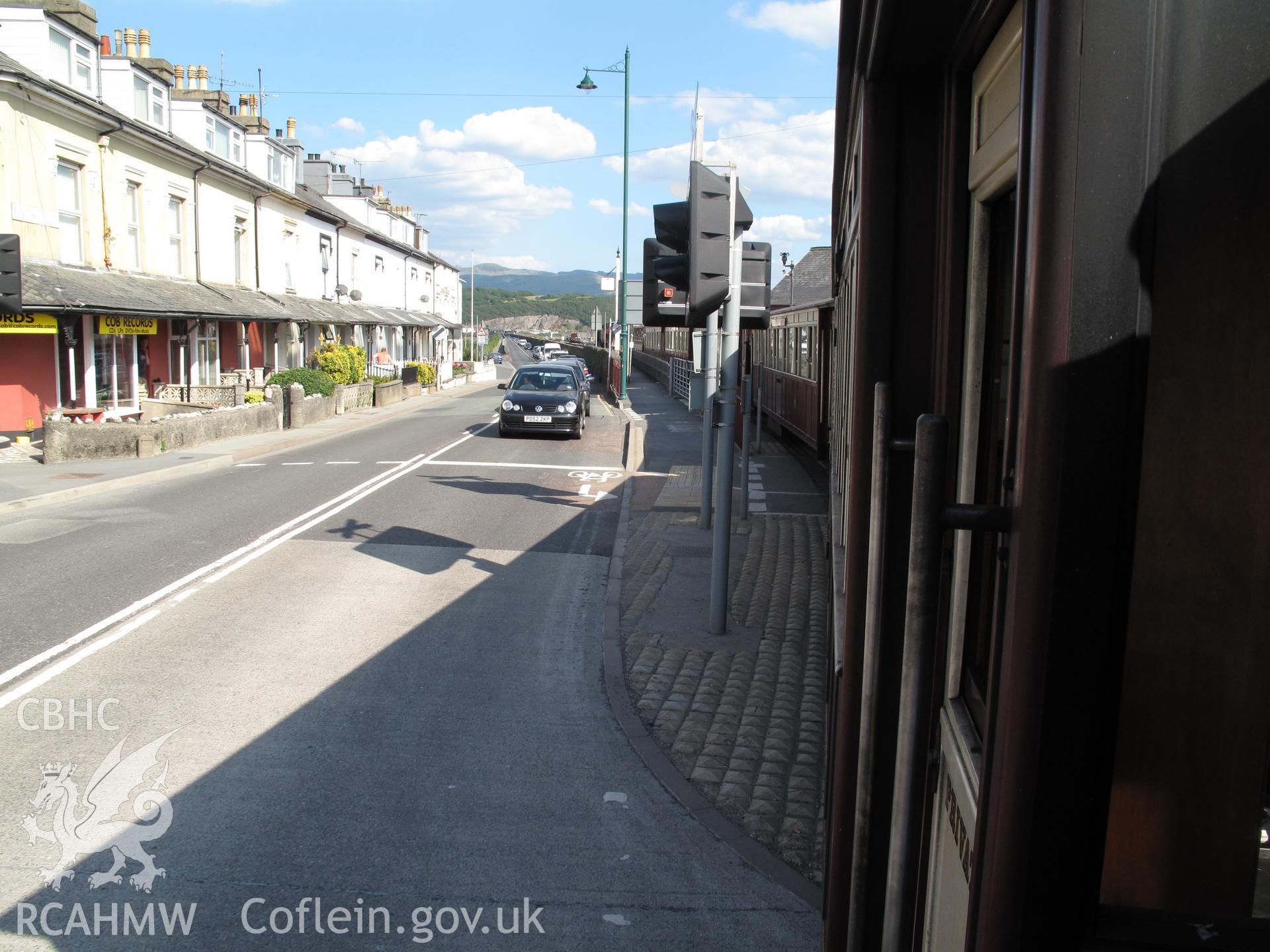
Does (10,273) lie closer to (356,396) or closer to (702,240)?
(702,240)

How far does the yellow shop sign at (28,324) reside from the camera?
18.0m

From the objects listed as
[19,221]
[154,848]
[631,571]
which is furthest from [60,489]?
[154,848]

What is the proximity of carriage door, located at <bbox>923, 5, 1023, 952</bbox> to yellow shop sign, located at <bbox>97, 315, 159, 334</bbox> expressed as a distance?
22192 millimetres

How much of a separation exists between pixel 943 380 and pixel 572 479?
1518 centimetres

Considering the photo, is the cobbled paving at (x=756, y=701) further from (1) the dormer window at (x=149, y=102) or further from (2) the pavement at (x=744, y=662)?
(1) the dormer window at (x=149, y=102)

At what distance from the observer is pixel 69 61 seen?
69.6ft

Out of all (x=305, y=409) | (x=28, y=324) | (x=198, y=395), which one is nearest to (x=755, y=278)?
(x=28, y=324)

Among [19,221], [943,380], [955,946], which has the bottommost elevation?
[955,946]

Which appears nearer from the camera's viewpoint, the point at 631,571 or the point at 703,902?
the point at 703,902

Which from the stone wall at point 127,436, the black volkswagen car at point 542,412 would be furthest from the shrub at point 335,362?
the stone wall at point 127,436

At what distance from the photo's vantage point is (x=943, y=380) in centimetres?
226

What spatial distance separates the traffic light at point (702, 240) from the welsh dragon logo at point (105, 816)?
4.74 metres

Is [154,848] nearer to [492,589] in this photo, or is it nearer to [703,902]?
[703,902]

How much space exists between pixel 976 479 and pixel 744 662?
5.35 m
